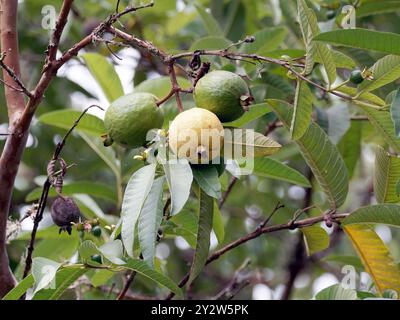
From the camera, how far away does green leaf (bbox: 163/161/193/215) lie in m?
1.00

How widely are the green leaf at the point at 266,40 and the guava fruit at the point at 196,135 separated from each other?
0.71 meters

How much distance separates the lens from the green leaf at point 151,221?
102cm

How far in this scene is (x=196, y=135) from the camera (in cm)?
101

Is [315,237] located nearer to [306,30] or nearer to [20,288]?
[306,30]

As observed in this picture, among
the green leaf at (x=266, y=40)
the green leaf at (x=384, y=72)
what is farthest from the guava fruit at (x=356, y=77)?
the green leaf at (x=266, y=40)

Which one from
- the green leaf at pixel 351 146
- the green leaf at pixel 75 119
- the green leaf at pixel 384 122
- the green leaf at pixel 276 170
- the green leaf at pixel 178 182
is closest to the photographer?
the green leaf at pixel 178 182

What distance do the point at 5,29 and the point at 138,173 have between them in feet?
1.55

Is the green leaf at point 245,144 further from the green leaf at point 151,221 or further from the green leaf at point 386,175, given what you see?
the green leaf at point 386,175

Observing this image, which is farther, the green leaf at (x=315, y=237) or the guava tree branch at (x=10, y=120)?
Result: the green leaf at (x=315, y=237)

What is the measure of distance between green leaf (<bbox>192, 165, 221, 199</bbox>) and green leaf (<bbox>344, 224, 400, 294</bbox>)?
350 mm

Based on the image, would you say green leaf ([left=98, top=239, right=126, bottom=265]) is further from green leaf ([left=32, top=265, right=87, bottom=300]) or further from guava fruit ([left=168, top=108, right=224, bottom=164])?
guava fruit ([left=168, top=108, right=224, bottom=164])
